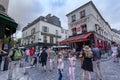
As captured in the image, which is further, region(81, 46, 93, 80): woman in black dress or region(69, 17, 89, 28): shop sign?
region(69, 17, 89, 28): shop sign

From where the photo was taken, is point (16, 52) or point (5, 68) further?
point (5, 68)

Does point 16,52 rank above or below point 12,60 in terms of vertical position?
above

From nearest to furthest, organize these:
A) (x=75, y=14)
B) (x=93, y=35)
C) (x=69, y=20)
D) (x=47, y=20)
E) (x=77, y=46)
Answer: (x=93, y=35)
(x=77, y=46)
(x=75, y=14)
(x=69, y=20)
(x=47, y=20)

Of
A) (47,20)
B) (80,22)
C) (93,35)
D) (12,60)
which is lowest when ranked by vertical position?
(12,60)

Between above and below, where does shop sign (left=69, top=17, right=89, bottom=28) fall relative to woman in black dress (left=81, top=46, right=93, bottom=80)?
above

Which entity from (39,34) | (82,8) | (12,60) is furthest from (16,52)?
(39,34)

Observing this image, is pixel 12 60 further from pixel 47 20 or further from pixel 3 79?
pixel 47 20

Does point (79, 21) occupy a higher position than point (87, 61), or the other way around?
point (79, 21)

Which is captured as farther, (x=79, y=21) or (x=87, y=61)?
(x=79, y=21)

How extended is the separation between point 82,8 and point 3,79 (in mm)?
17080

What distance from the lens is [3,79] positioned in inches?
203

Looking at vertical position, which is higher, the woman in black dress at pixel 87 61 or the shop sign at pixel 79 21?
the shop sign at pixel 79 21

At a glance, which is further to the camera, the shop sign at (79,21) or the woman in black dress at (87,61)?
the shop sign at (79,21)

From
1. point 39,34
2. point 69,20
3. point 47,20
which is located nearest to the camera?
→ point 69,20
